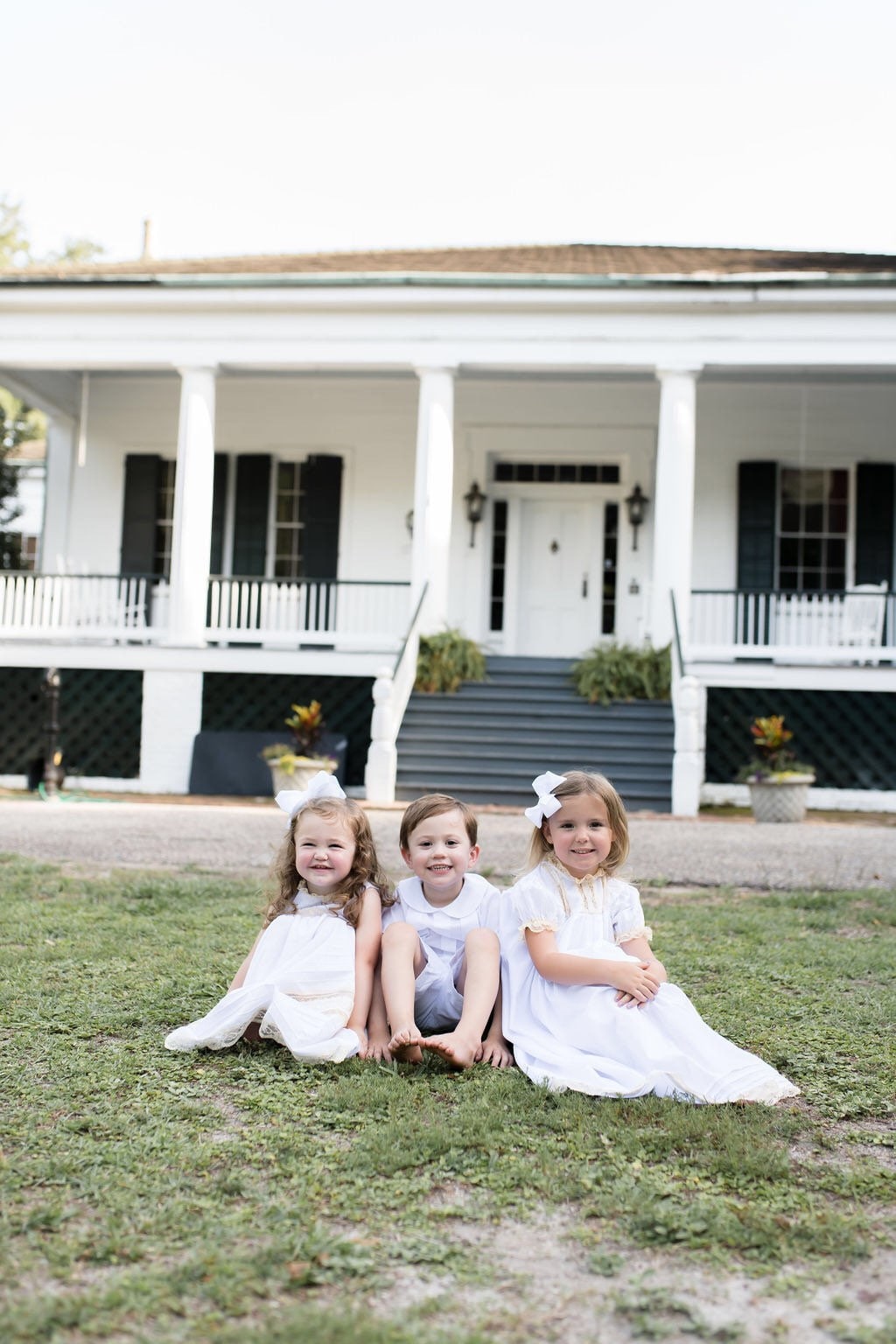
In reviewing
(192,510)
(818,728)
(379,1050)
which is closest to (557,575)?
(818,728)

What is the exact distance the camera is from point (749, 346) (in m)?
12.6

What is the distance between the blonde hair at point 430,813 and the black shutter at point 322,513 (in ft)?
38.8

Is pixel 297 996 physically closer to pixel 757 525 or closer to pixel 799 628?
pixel 799 628

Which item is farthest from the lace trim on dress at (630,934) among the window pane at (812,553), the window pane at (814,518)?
the window pane at (814,518)

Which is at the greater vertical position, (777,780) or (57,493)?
(57,493)

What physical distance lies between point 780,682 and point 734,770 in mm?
954

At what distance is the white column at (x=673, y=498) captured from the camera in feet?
41.2

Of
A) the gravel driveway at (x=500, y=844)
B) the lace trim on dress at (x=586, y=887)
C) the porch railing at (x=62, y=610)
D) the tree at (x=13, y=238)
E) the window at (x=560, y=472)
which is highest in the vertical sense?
the tree at (x=13, y=238)

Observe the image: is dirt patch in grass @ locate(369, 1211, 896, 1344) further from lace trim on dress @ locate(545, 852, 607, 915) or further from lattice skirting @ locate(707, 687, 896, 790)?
lattice skirting @ locate(707, 687, 896, 790)

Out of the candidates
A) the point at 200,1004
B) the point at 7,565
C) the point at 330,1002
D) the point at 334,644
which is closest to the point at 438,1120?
the point at 330,1002

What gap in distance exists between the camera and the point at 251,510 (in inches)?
610

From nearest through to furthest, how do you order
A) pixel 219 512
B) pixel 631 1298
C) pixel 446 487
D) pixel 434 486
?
pixel 631 1298 < pixel 434 486 < pixel 446 487 < pixel 219 512

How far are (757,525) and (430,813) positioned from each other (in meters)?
11.9

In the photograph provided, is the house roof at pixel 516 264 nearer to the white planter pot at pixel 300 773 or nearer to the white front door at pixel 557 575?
the white front door at pixel 557 575
